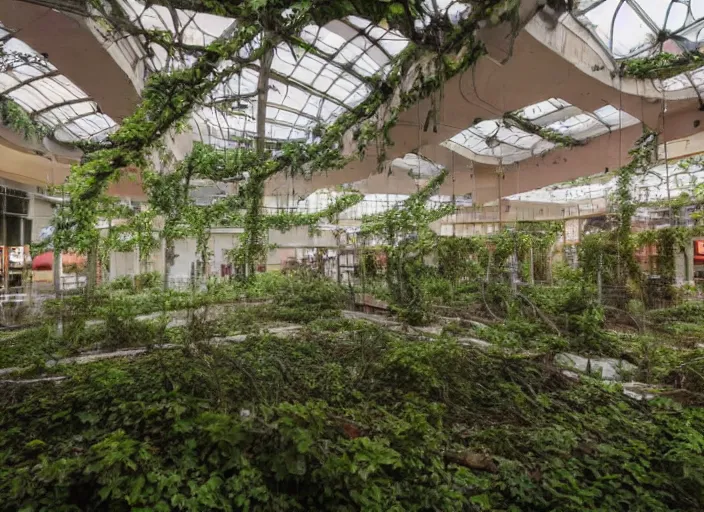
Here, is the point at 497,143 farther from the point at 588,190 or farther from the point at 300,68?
the point at 588,190

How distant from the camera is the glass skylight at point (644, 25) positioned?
4.91 m

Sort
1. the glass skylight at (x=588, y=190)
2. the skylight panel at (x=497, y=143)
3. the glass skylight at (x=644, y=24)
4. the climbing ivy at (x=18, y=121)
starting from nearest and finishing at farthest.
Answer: the glass skylight at (x=644, y=24) → the climbing ivy at (x=18, y=121) → the skylight panel at (x=497, y=143) → the glass skylight at (x=588, y=190)

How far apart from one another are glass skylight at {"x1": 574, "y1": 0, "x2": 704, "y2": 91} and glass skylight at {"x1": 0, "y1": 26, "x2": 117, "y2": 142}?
7738 mm

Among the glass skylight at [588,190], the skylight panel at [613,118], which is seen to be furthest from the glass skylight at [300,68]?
the glass skylight at [588,190]

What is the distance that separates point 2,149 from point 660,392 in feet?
43.3

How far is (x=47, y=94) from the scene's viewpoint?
7.01 metres

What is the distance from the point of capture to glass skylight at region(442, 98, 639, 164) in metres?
7.51

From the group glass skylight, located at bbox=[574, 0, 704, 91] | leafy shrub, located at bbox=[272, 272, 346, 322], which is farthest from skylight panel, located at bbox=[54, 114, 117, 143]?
glass skylight, located at bbox=[574, 0, 704, 91]

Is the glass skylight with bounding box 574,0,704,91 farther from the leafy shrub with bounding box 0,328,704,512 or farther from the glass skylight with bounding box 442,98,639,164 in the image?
the leafy shrub with bounding box 0,328,704,512

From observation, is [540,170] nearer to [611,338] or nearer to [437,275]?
[437,275]

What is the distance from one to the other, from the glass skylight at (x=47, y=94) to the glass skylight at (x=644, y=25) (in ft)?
25.4

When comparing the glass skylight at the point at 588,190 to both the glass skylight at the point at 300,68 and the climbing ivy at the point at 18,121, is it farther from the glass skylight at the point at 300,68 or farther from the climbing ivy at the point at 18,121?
the climbing ivy at the point at 18,121

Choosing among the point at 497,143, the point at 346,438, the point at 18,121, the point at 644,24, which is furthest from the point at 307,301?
the point at 644,24

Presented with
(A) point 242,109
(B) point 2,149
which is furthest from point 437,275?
(B) point 2,149
